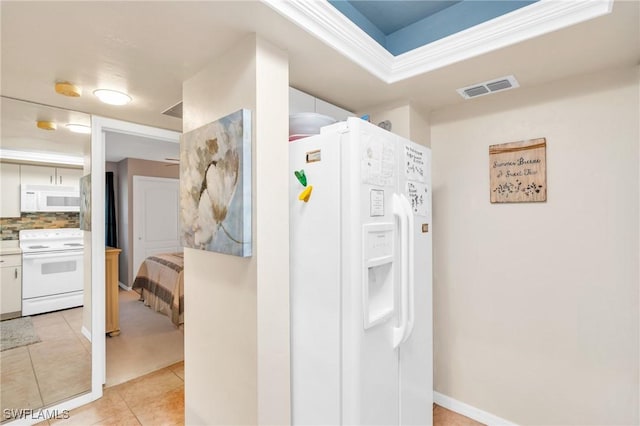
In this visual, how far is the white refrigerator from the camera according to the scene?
4.60 ft

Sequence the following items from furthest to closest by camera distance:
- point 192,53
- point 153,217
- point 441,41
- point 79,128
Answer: point 153,217 < point 79,128 < point 441,41 < point 192,53

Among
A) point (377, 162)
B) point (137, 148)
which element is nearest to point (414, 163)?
point (377, 162)

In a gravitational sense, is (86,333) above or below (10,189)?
below

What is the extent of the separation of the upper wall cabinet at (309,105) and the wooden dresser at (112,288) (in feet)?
7.64

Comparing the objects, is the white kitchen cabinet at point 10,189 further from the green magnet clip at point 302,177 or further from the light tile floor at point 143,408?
the green magnet clip at point 302,177

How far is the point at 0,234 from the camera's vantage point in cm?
195

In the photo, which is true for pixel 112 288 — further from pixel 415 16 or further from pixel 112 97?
pixel 415 16

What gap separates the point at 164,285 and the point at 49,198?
194 cm

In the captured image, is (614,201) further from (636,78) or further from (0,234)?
(0,234)

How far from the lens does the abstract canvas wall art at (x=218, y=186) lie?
1444 mm

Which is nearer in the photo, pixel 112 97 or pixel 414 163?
pixel 414 163

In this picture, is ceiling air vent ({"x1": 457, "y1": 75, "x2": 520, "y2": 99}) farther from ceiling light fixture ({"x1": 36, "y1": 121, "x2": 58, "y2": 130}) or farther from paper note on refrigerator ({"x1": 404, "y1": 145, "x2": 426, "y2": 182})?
ceiling light fixture ({"x1": 36, "y1": 121, "x2": 58, "y2": 130})

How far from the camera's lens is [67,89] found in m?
1.95

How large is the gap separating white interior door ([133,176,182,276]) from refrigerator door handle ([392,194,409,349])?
4.89 meters
